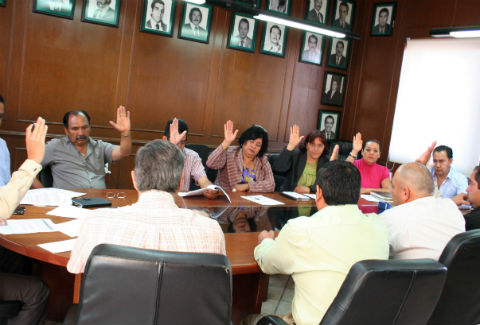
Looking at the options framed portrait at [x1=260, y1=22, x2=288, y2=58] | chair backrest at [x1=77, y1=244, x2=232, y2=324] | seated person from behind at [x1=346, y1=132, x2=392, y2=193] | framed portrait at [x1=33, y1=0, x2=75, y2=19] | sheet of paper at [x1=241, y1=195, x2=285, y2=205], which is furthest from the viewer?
framed portrait at [x1=260, y1=22, x2=288, y2=58]

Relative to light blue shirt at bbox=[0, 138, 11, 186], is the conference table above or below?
below

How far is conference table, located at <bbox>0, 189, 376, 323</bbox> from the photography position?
2.09m

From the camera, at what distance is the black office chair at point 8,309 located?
2068mm

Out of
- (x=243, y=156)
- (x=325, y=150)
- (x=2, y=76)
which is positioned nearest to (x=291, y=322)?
(x=243, y=156)

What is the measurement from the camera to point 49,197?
2.82 m

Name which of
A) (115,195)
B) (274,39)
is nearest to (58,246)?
(115,195)

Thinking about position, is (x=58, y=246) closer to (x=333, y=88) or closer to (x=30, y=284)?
(x=30, y=284)

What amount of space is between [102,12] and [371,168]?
3.45 m

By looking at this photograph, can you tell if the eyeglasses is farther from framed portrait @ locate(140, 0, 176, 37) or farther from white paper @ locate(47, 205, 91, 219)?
framed portrait @ locate(140, 0, 176, 37)

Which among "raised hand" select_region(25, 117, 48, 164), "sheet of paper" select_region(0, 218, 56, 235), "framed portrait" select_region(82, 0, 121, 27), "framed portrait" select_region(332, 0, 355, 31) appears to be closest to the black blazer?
"framed portrait" select_region(82, 0, 121, 27)

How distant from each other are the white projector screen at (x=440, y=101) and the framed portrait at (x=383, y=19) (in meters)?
0.46

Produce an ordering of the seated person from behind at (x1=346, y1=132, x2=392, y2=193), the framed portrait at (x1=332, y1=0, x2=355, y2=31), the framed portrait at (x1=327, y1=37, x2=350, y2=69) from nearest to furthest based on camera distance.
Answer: the seated person from behind at (x1=346, y1=132, x2=392, y2=193), the framed portrait at (x1=332, y1=0, x2=355, y2=31), the framed portrait at (x1=327, y1=37, x2=350, y2=69)

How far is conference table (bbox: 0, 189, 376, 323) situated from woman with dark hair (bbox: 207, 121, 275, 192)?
0.54 m

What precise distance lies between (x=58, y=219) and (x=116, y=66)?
10.7ft
